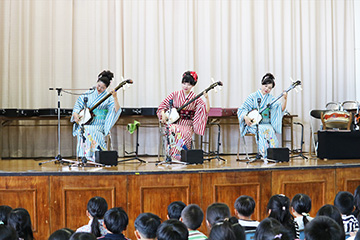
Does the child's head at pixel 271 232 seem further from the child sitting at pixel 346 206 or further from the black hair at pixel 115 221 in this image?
the child sitting at pixel 346 206

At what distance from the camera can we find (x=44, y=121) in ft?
26.7

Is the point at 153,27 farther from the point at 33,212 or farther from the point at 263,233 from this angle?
the point at 263,233

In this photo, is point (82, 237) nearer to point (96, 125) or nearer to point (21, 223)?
point (21, 223)

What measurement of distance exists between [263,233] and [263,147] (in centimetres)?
430

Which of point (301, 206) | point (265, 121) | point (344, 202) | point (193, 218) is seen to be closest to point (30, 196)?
point (193, 218)

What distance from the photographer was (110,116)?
626 centimetres

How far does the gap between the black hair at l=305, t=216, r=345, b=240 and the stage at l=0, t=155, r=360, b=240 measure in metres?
2.79

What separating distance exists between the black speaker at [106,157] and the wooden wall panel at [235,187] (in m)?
1.11

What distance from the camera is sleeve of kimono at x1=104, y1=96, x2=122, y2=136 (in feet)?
20.5

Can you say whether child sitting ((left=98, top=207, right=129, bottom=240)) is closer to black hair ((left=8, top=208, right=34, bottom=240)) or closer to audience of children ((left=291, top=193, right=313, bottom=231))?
black hair ((left=8, top=208, right=34, bottom=240))

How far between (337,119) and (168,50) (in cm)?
320

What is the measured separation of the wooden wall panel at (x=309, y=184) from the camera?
17.8ft

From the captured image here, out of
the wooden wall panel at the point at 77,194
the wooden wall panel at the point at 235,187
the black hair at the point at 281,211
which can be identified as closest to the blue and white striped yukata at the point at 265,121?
the wooden wall panel at the point at 235,187

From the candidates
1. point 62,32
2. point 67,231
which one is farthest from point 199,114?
point 67,231
